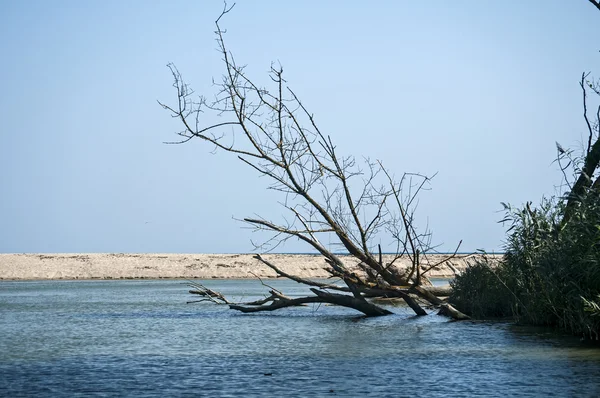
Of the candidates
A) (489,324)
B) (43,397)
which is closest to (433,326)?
(489,324)

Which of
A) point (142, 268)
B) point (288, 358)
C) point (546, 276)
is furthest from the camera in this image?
point (142, 268)

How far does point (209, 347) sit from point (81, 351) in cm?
218

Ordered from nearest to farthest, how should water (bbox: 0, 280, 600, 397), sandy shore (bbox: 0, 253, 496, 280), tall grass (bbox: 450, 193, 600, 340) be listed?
water (bbox: 0, 280, 600, 397) < tall grass (bbox: 450, 193, 600, 340) < sandy shore (bbox: 0, 253, 496, 280)

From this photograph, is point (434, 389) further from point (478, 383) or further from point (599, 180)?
point (599, 180)

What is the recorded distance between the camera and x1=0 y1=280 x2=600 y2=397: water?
9.50 metres

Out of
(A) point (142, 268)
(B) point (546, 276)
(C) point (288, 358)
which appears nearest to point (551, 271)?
(B) point (546, 276)

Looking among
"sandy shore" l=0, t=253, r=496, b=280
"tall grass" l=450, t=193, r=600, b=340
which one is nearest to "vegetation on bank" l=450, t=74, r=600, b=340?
"tall grass" l=450, t=193, r=600, b=340

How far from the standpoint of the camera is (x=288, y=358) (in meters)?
12.3

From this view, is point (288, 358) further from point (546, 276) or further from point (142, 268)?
point (142, 268)

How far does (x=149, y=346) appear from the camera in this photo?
14203 millimetres

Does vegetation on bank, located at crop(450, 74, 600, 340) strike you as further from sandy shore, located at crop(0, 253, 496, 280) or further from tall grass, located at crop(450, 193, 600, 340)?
sandy shore, located at crop(0, 253, 496, 280)

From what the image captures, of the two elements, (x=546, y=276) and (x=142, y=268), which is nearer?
(x=546, y=276)

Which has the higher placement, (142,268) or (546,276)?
(142,268)

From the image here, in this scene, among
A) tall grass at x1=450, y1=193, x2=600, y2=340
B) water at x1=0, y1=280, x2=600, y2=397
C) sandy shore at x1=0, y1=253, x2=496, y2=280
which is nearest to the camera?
water at x1=0, y1=280, x2=600, y2=397
